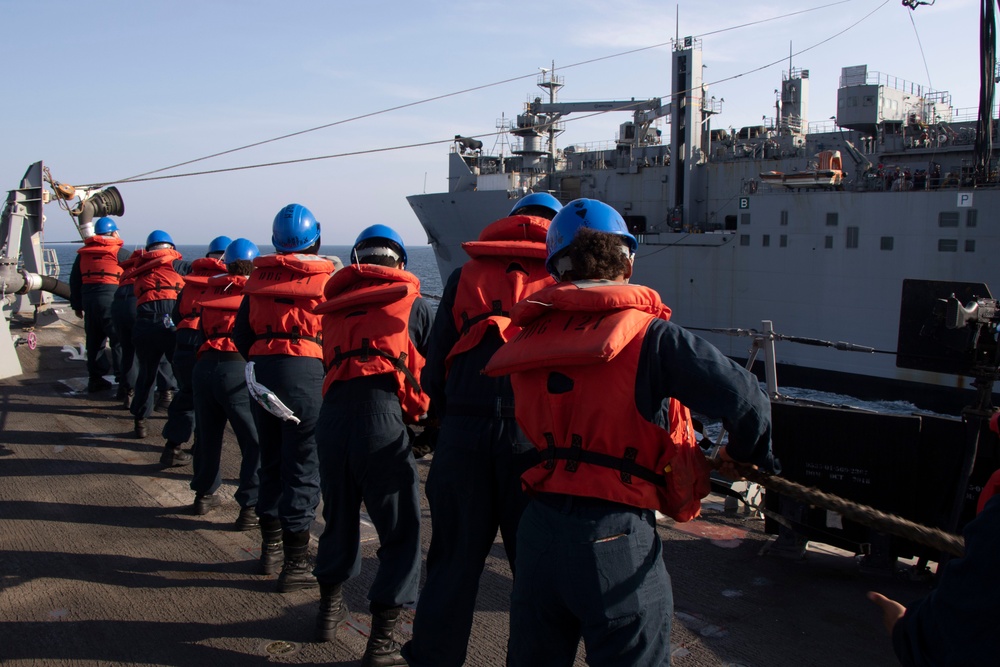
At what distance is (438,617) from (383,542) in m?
0.56

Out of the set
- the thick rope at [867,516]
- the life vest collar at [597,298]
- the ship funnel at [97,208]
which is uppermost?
the ship funnel at [97,208]

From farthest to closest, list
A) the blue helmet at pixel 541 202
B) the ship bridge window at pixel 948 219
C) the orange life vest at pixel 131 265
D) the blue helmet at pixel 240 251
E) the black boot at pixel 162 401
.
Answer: the ship bridge window at pixel 948 219 < the black boot at pixel 162 401 < the orange life vest at pixel 131 265 < the blue helmet at pixel 240 251 < the blue helmet at pixel 541 202

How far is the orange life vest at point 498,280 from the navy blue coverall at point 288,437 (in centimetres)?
124

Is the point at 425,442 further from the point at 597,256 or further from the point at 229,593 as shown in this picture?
the point at 597,256

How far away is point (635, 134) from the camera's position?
2908cm

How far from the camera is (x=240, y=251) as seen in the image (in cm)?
521

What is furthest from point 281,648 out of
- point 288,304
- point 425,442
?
point 288,304

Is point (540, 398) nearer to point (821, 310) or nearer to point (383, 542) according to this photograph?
point (383, 542)

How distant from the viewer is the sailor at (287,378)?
3.64 meters

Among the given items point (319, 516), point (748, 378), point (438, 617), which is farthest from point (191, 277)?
point (748, 378)

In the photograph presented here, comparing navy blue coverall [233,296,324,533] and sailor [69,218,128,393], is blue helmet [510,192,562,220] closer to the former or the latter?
navy blue coverall [233,296,324,533]

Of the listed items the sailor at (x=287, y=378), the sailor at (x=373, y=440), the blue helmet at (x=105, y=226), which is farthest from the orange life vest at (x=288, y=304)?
the blue helmet at (x=105, y=226)

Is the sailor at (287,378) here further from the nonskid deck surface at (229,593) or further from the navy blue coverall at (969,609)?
the navy blue coverall at (969,609)

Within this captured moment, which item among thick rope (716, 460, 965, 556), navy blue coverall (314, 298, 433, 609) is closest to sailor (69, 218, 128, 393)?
navy blue coverall (314, 298, 433, 609)
